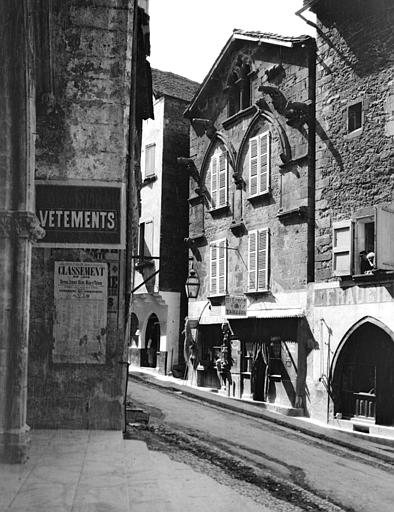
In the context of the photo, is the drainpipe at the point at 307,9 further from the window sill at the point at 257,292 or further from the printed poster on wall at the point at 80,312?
the printed poster on wall at the point at 80,312

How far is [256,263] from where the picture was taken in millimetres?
19234

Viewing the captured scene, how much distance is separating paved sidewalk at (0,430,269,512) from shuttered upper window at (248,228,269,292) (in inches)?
444

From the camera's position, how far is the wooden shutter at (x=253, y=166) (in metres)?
19.7

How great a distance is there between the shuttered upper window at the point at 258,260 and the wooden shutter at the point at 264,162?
1.26 m

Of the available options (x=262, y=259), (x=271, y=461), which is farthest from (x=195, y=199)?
(x=271, y=461)

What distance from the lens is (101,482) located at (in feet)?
19.2

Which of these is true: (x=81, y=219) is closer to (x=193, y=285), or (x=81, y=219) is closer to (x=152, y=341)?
(x=193, y=285)

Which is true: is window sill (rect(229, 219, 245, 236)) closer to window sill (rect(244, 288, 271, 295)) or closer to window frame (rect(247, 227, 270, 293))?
window frame (rect(247, 227, 270, 293))

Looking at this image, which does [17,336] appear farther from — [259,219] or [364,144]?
[259,219]

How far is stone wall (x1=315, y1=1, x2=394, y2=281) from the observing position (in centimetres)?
1527

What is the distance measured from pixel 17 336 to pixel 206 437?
219 inches

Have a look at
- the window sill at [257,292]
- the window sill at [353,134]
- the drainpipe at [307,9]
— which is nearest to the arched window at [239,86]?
the drainpipe at [307,9]

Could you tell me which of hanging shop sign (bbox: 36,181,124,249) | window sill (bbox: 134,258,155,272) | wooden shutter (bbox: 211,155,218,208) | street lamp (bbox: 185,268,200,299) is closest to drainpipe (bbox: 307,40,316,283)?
wooden shutter (bbox: 211,155,218,208)

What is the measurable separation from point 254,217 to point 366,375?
6.08 metres
